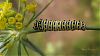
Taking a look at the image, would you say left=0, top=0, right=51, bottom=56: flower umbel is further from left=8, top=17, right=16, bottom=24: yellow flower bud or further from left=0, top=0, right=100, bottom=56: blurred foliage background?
left=0, top=0, right=100, bottom=56: blurred foliage background

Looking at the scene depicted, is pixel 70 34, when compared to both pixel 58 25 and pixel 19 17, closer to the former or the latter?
pixel 58 25

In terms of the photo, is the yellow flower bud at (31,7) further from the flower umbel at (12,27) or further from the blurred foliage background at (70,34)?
the blurred foliage background at (70,34)

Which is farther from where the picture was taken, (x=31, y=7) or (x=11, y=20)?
(x=31, y=7)

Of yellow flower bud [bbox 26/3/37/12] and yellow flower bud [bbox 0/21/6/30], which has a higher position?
yellow flower bud [bbox 26/3/37/12]

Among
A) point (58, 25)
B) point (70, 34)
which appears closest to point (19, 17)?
point (58, 25)

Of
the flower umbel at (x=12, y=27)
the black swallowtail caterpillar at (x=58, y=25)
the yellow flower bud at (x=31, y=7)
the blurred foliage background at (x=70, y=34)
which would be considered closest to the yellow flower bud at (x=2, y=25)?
the flower umbel at (x=12, y=27)

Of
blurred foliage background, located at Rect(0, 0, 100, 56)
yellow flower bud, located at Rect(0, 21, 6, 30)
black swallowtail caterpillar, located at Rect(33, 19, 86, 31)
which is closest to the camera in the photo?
yellow flower bud, located at Rect(0, 21, 6, 30)

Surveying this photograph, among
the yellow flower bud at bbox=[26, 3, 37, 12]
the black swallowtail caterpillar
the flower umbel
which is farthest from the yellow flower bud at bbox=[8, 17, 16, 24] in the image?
the black swallowtail caterpillar

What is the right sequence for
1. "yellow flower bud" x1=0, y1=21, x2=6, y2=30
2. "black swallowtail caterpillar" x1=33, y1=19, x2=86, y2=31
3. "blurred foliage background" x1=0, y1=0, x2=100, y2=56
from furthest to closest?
"blurred foliage background" x1=0, y1=0, x2=100, y2=56
"black swallowtail caterpillar" x1=33, y1=19, x2=86, y2=31
"yellow flower bud" x1=0, y1=21, x2=6, y2=30
